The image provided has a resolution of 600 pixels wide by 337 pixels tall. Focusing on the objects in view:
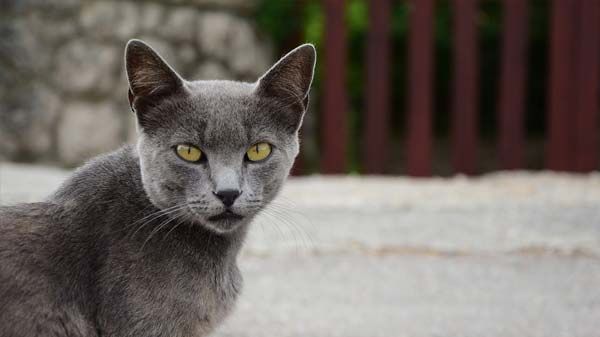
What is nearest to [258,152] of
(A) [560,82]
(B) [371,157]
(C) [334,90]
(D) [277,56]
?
(C) [334,90]

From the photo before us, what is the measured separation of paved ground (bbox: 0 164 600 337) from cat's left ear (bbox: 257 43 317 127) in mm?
817

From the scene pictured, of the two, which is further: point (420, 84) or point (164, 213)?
point (420, 84)

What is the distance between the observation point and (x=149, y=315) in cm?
231

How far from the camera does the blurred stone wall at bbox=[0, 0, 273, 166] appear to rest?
6453 mm

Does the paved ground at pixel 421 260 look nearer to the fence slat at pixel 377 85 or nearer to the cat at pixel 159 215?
the fence slat at pixel 377 85

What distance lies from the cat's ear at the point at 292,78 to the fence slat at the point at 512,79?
158 inches

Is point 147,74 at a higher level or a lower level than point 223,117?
higher

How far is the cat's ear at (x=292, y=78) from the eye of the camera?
255 cm

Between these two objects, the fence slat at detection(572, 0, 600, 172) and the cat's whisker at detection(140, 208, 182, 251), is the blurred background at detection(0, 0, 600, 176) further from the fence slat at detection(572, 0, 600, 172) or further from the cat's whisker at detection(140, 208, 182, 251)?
the cat's whisker at detection(140, 208, 182, 251)

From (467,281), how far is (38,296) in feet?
8.19

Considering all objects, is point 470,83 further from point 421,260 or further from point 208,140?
point 208,140

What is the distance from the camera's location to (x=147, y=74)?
7.97 feet

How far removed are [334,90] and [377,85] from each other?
32cm

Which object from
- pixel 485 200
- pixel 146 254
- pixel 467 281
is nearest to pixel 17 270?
pixel 146 254
